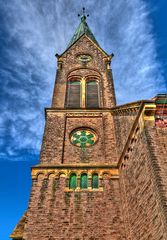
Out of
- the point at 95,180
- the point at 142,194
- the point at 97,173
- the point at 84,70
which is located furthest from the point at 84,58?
the point at 142,194

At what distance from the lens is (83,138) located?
1525 cm

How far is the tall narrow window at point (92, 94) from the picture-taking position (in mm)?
18286

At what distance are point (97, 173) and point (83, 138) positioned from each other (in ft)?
9.45

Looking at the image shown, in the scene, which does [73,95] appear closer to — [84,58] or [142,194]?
[84,58]

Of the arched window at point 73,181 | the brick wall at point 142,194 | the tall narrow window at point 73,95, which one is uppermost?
the tall narrow window at point 73,95

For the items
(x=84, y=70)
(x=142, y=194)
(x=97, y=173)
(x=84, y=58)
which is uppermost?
A: (x=84, y=58)

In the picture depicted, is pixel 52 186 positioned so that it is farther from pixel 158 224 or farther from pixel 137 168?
pixel 158 224

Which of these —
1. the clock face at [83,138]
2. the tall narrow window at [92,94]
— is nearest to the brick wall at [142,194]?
the clock face at [83,138]

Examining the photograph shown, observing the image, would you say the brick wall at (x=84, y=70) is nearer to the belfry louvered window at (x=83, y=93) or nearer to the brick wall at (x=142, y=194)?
the belfry louvered window at (x=83, y=93)

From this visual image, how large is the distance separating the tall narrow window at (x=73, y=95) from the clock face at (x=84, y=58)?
9.86ft

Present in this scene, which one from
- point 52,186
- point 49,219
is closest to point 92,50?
point 52,186

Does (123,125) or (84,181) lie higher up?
(123,125)

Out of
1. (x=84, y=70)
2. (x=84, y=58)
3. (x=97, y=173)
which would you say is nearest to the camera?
(x=97, y=173)

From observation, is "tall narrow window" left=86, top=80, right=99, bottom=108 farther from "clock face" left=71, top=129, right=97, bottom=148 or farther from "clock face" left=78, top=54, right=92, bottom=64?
"clock face" left=71, top=129, right=97, bottom=148
